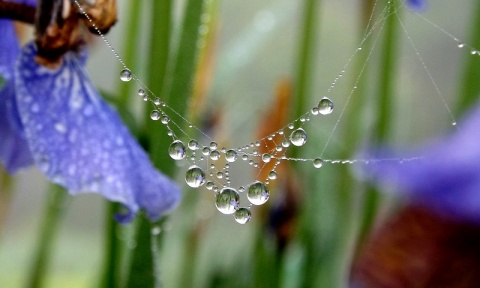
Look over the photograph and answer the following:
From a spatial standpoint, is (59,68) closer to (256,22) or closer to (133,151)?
(133,151)

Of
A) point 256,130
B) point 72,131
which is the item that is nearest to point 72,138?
point 72,131


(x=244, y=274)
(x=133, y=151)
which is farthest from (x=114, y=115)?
(x=244, y=274)

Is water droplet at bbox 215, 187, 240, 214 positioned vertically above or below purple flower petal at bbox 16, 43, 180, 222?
below

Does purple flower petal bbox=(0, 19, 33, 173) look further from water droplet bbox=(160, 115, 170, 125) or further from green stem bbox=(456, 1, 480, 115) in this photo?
green stem bbox=(456, 1, 480, 115)

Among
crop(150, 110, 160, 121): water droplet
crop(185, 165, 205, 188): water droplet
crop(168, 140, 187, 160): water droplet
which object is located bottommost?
crop(185, 165, 205, 188): water droplet

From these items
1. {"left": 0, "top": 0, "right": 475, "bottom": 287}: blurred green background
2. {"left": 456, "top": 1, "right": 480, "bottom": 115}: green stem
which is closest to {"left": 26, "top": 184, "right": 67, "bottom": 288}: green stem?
{"left": 0, "top": 0, "right": 475, "bottom": 287}: blurred green background

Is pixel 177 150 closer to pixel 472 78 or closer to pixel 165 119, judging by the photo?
pixel 165 119
